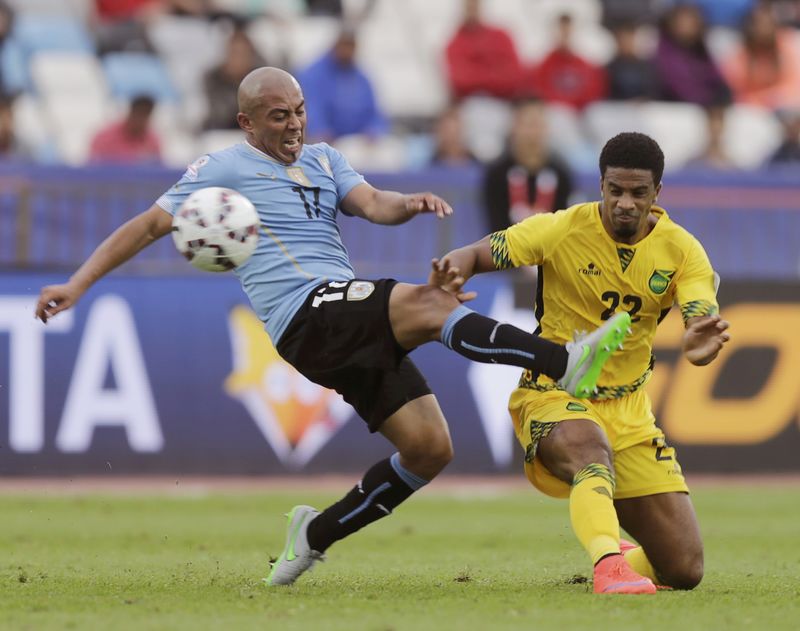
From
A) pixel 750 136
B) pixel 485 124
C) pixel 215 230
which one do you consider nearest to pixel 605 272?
pixel 215 230

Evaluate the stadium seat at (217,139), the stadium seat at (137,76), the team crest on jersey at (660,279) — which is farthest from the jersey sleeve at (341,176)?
the stadium seat at (137,76)

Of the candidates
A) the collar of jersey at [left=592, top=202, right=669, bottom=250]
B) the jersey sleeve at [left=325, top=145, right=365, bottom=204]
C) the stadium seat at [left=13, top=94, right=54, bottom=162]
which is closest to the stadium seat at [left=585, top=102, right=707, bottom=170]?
the stadium seat at [left=13, top=94, right=54, bottom=162]

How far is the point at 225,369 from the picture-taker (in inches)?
538

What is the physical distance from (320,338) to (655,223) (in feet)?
5.68

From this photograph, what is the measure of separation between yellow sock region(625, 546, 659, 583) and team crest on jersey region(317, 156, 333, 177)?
2507 mm

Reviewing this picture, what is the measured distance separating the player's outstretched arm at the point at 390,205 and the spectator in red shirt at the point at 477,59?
10254 mm

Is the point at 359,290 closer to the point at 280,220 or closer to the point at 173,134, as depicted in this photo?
the point at 280,220

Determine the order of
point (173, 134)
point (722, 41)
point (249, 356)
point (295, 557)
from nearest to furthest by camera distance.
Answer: point (295, 557) → point (249, 356) → point (173, 134) → point (722, 41)

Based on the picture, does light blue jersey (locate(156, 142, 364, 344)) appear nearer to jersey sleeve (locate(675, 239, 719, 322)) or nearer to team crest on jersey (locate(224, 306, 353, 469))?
jersey sleeve (locate(675, 239, 719, 322))

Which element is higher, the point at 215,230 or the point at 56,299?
the point at 215,230

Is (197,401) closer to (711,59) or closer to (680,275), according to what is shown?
(680,275)

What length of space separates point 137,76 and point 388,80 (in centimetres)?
303

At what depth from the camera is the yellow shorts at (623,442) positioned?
750 centimetres

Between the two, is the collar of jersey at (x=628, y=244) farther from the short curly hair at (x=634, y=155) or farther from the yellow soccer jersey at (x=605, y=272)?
the short curly hair at (x=634, y=155)
